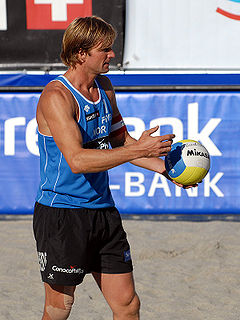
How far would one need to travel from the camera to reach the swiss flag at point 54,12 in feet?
22.3

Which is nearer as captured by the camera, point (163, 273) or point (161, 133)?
point (163, 273)

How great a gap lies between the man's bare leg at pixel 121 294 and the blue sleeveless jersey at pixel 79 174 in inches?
16.2

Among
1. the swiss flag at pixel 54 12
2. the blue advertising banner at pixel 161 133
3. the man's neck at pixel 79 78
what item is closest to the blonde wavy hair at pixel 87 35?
the man's neck at pixel 79 78

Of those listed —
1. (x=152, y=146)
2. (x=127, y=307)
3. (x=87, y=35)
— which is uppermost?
(x=87, y=35)

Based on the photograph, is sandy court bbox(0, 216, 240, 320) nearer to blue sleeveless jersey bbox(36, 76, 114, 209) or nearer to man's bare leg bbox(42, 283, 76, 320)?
man's bare leg bbox(42, 283, 76, 320)

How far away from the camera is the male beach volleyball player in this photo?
3.08 metres

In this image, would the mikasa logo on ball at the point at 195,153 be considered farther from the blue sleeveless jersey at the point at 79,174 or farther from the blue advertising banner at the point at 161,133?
the blue advertising banner at the point at 161,133

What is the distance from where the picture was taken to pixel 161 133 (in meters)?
6.69

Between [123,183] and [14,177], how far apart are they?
124 cm

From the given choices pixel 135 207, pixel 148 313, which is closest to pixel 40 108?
pixel 148 313

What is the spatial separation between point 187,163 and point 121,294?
821 millimetres

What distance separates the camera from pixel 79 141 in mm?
2926

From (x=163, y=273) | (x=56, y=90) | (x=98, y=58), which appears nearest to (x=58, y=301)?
(x=56, y=90)

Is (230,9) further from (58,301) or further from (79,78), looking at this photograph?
(58,301)
